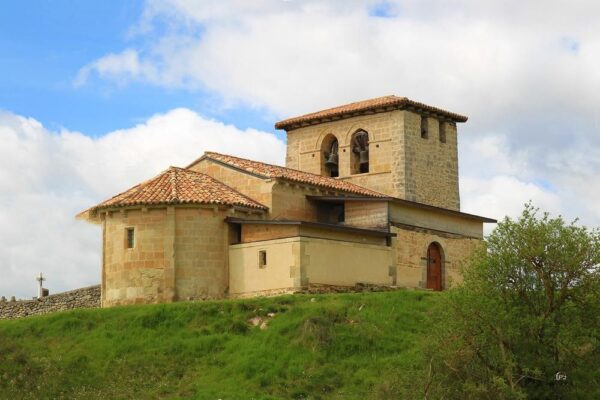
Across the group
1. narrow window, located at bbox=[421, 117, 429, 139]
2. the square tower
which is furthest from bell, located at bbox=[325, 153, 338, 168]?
narrow window, located at bbox=[421, 117, 429, 139]

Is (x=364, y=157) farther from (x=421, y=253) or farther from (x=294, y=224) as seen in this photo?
(x=294, y=224)

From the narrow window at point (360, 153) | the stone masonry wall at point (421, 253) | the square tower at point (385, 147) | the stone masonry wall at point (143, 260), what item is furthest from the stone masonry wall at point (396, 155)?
the stone masonry wall at point (143, 260)

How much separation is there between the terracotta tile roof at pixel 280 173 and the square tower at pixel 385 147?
2530 millimetres

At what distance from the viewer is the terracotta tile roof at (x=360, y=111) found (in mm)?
47781

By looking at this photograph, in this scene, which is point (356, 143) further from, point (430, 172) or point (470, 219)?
point (470, 219)

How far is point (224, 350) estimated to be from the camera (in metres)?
32.6

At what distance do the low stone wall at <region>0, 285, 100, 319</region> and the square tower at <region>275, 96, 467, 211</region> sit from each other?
431 inches

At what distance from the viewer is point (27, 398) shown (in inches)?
1176

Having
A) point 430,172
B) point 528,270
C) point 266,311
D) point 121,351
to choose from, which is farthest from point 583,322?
point 430,172

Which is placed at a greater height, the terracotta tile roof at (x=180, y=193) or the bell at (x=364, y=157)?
the bell at (x=364, y=157)

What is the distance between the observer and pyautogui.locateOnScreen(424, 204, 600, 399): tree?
2631 cm

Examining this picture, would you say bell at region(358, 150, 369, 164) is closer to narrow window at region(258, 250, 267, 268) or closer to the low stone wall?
narrow window at region(258, 250, 267, 268)

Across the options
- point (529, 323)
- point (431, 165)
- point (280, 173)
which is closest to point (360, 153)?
point (431, 165)

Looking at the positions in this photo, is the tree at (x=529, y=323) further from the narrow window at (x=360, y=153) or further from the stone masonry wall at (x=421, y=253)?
the narrow window at (x=360, y=153)
